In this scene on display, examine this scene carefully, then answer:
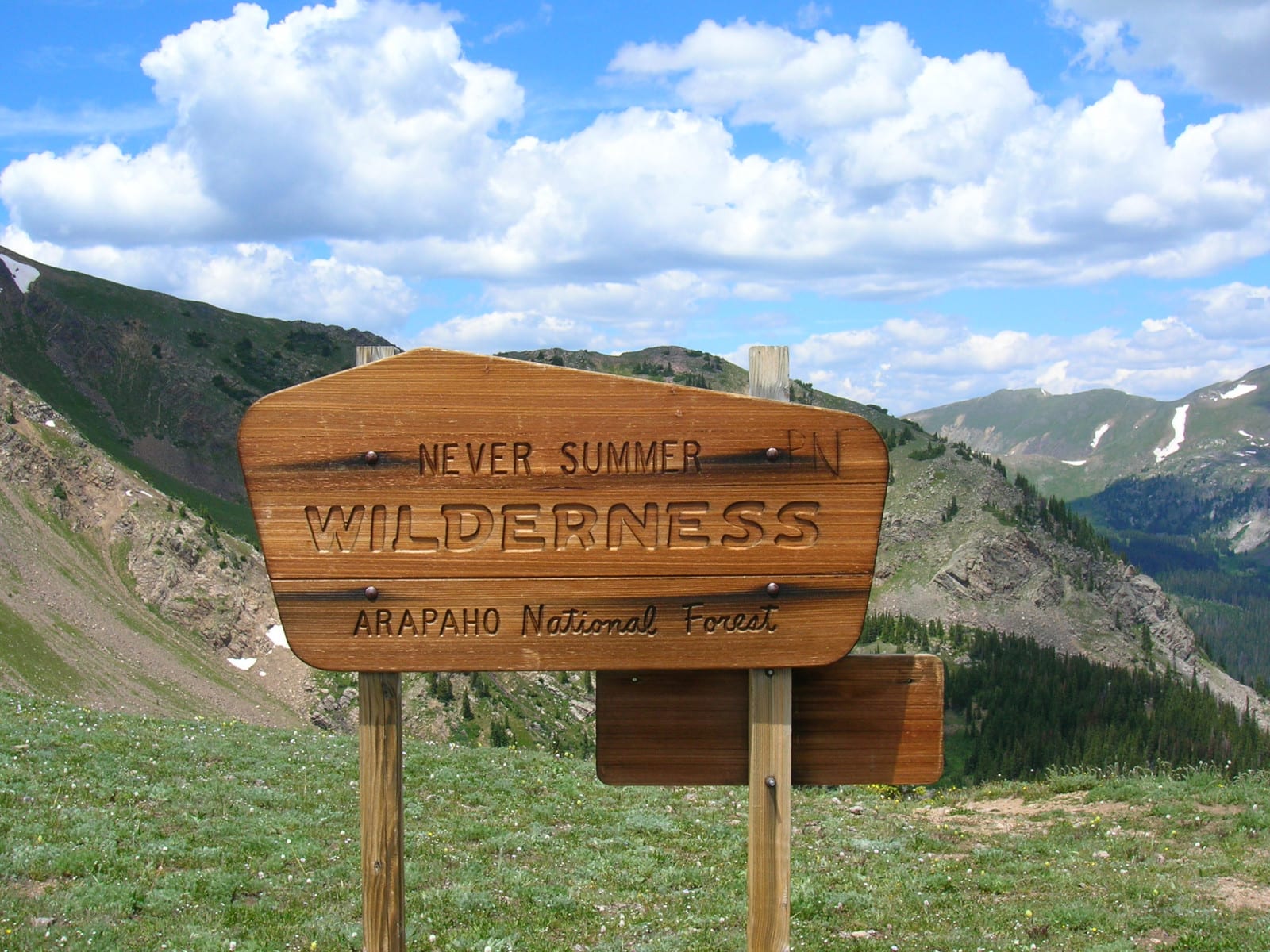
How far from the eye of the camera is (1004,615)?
180m

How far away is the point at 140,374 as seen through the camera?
399 ft

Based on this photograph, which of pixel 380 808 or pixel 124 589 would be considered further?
pixel 124 589

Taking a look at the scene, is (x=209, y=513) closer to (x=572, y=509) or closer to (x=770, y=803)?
(x=572, y=509)

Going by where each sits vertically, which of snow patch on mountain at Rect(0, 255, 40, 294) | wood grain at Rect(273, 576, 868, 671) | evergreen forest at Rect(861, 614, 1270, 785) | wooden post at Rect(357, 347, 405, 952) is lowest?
evergreen forest at Rect(861, 614, 1270, 785)

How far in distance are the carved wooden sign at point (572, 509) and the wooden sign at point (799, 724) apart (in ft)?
0.78

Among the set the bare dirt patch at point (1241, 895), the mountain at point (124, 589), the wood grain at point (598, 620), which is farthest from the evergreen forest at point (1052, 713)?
the wood grain at point (598, 620)

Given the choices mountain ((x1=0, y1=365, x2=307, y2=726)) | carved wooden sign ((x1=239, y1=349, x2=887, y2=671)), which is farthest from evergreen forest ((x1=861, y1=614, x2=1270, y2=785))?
carved wooden sign ((x1=239, y1=349, x2=887, y2=671))

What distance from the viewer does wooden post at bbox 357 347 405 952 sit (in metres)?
4.81

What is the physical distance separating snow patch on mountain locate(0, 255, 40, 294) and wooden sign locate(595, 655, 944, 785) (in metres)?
135

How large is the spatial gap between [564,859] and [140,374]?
125989 mm

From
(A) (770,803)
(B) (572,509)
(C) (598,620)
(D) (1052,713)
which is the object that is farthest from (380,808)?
(D) (1052,713)

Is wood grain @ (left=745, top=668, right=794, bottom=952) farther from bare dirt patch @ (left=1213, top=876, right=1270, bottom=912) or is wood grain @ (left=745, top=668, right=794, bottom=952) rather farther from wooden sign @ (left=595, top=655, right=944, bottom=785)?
bare dirt patch @ (left=1213, top=876, right=1270, bottom=912)

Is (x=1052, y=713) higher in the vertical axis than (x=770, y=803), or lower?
lower

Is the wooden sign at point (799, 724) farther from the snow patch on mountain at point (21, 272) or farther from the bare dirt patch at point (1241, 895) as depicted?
the snow patch on mountain at point (21, 272)
